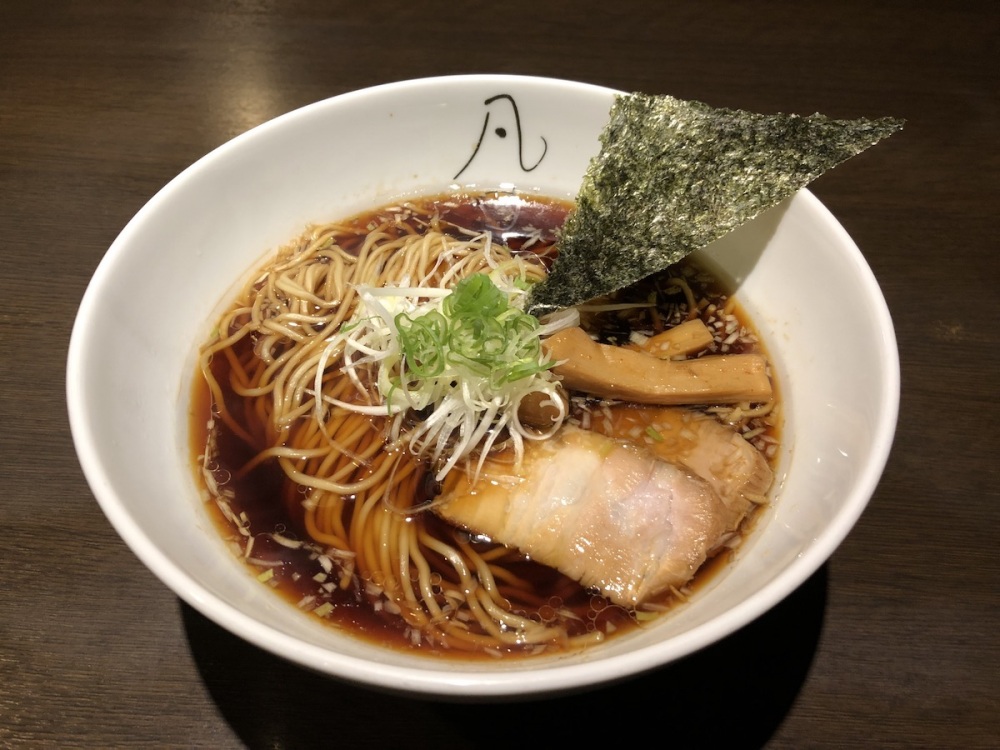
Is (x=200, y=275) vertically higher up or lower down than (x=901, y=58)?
lower down

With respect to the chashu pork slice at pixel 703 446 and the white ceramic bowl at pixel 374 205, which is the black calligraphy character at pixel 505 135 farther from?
the chashu pork slice at pixel 703 446

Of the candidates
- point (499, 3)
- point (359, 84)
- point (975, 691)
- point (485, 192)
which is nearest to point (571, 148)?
point (485, 192)

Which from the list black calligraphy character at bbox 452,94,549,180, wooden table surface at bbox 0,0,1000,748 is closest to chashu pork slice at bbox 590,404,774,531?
wooden table surface at bbox 0,0,1000,748

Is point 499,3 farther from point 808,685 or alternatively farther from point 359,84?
point 808,685

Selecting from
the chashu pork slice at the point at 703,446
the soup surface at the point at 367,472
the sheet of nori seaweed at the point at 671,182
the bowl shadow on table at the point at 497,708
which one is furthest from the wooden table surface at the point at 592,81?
the sheet of nori seaweed at the point at 671,182

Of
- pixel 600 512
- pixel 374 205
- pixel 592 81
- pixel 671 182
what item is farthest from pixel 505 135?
pixel 600 512

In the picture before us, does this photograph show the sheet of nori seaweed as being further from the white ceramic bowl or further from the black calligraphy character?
the black calligraphy character
